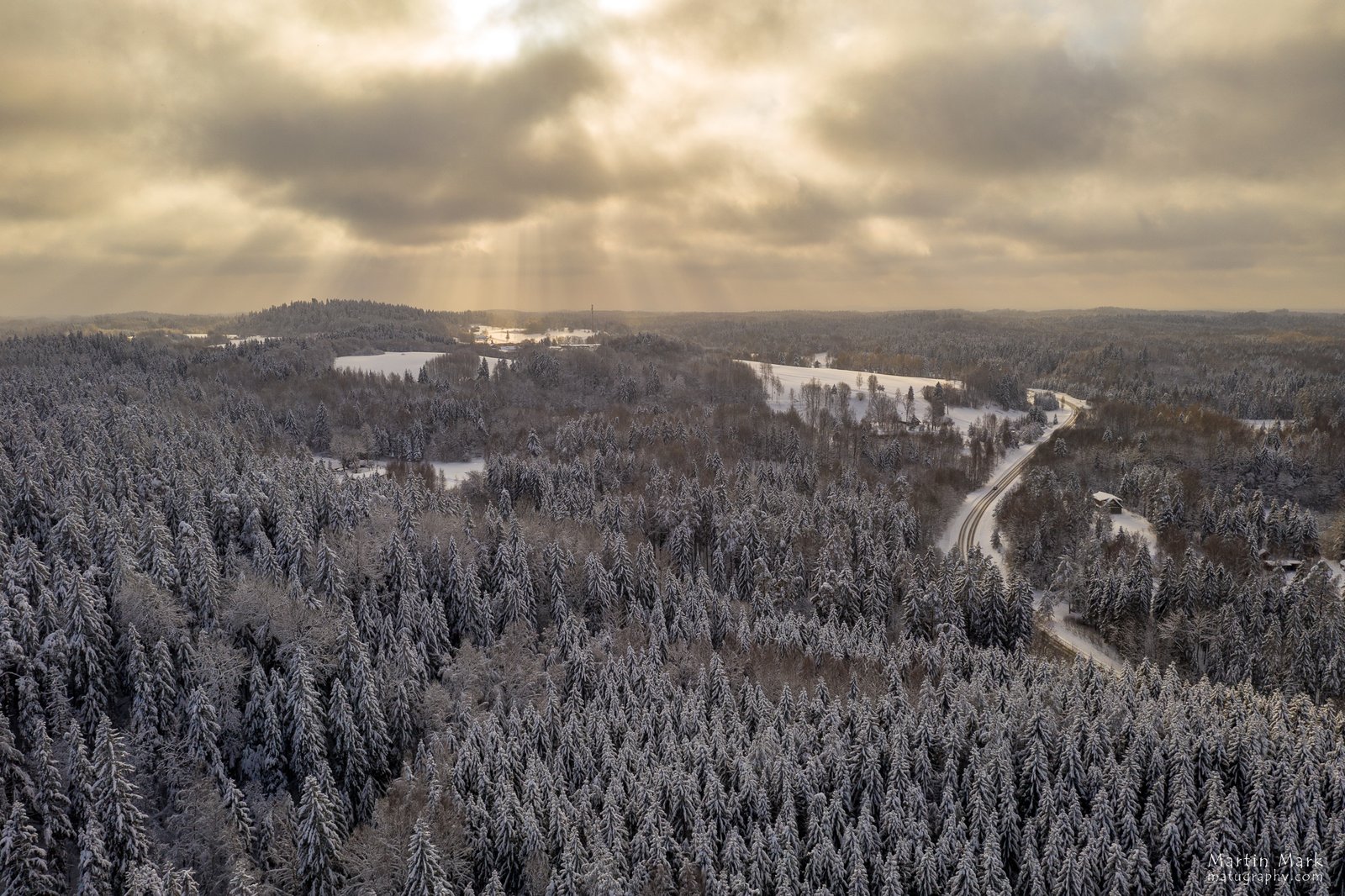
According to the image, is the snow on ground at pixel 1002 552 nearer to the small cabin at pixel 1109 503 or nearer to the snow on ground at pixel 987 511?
A: the snow on ground at pixel 987 511

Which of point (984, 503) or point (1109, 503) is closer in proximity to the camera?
point (1109, 503)

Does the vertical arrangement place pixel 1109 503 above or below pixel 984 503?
above

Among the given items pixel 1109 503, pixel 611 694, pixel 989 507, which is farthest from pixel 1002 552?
pixel 611 694

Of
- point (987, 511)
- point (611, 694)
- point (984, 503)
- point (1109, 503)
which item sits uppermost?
point (1109, 503)

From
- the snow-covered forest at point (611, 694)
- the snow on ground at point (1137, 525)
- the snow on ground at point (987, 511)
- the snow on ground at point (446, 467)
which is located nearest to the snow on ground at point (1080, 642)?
the snow-covered forest at point (611, 694)

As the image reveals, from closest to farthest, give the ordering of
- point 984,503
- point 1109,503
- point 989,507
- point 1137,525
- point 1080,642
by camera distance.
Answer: point 1080,642 < point 1137,525 < point 1109,503 < point 989,507 < point 984,503

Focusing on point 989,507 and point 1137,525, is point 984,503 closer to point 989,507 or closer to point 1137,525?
point 989,507

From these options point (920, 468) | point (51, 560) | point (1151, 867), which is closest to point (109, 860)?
point (51, 560)

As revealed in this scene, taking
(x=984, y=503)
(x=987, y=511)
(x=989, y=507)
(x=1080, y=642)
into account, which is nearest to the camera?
(x=1080, y=642)
